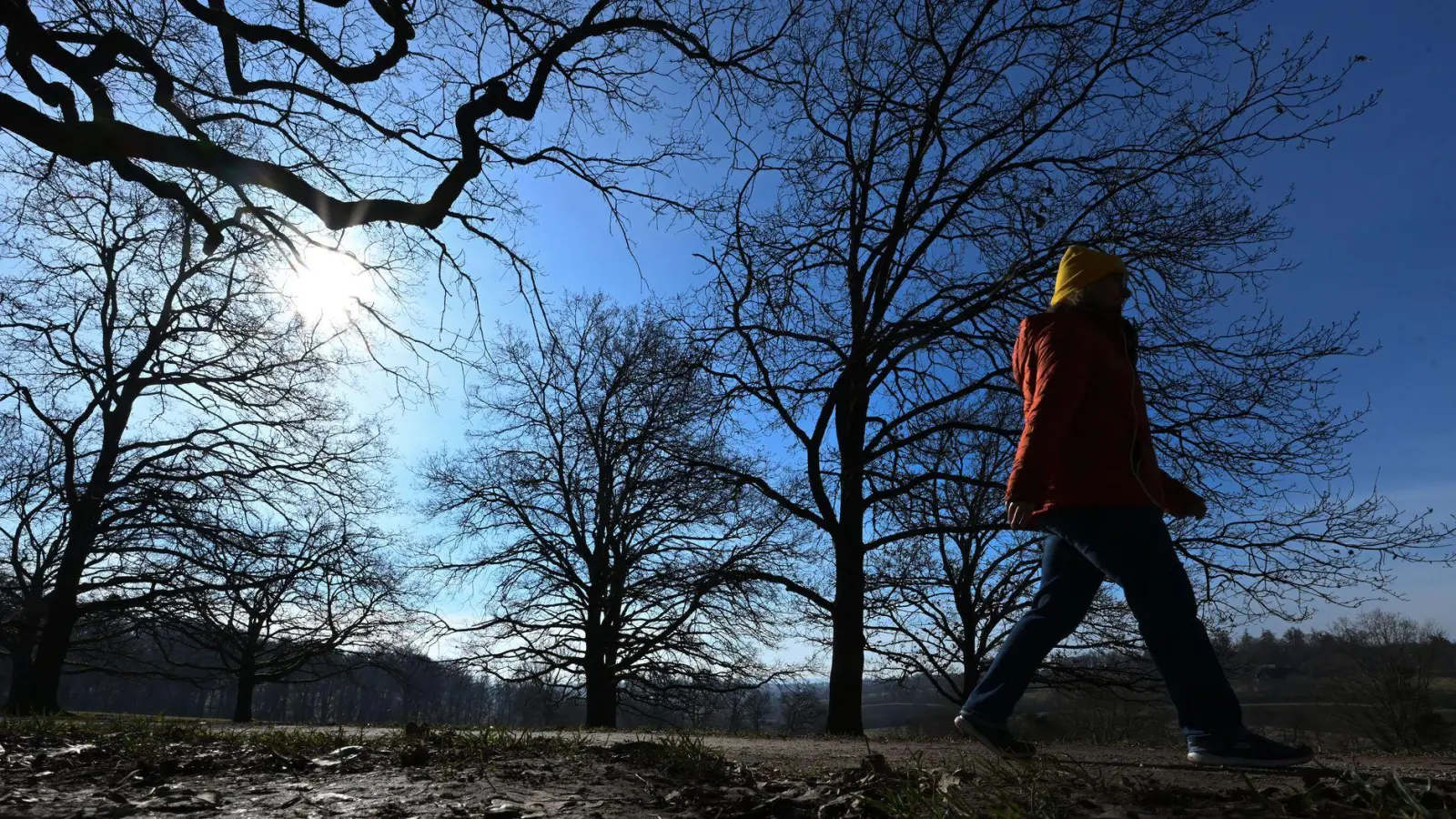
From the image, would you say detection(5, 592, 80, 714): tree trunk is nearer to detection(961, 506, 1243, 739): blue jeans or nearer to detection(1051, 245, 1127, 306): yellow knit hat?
detection(961, 506, 1243, 739): blue jeans

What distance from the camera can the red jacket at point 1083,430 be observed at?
295 centimetres

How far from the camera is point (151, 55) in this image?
5.82m

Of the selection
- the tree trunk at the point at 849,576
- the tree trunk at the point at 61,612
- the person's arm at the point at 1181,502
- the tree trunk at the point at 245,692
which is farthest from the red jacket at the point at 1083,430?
the tree trunk at the point at 245,692

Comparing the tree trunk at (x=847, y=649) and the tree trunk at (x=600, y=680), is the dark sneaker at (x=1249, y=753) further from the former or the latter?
the tree trunk at (x=600, y=680)

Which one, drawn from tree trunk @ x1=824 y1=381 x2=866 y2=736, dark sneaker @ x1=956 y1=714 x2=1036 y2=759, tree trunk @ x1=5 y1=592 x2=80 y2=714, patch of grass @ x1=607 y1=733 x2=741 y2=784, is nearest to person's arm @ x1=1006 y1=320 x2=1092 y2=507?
dark sneaker @ x1=956 y1=714 x2=1036 y2=759

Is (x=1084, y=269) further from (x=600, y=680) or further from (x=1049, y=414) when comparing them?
(x=600, y=680)

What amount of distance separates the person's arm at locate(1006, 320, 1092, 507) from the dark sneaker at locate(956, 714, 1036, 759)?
91cm

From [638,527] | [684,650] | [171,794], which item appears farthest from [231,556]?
[171,794]

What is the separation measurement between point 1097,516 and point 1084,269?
1.09m

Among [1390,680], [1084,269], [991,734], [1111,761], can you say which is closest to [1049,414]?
[1084,269]

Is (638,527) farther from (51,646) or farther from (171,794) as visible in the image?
(171,794)

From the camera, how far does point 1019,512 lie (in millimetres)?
3074

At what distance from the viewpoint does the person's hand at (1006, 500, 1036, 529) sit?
303 centimetres

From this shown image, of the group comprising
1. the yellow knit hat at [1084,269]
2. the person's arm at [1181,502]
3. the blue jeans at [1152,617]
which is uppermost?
the yellow knit hat at [1084,269]
